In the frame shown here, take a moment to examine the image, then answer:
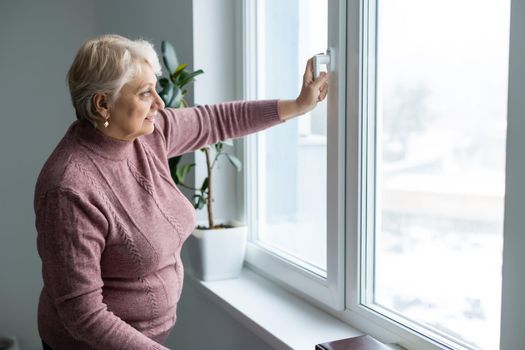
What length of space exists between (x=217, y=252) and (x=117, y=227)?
2.22 ft

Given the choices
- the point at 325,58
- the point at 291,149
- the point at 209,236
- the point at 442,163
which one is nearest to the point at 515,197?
the point at 442,163

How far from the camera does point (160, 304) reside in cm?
152

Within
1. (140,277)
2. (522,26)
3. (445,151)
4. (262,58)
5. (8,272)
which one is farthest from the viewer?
(8,272)

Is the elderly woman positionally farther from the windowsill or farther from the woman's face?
the windowsill

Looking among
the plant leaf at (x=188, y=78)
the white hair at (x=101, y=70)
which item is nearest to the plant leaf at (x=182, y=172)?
the plant leaf at (x=188, y=78)

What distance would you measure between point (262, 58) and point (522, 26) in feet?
3.88

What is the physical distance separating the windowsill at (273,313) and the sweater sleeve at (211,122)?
1.69ft

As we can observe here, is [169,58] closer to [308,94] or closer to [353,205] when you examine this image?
[308,94]

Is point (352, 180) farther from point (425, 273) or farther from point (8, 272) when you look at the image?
point (8, 272)

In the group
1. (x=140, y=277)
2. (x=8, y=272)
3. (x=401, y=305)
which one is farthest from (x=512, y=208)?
(x=8, y=272)

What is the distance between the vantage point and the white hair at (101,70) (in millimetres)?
1329

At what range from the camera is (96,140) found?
4.66 feet

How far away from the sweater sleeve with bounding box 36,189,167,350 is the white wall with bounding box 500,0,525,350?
0.78m

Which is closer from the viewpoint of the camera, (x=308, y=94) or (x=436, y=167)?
(x=436, y=167)
